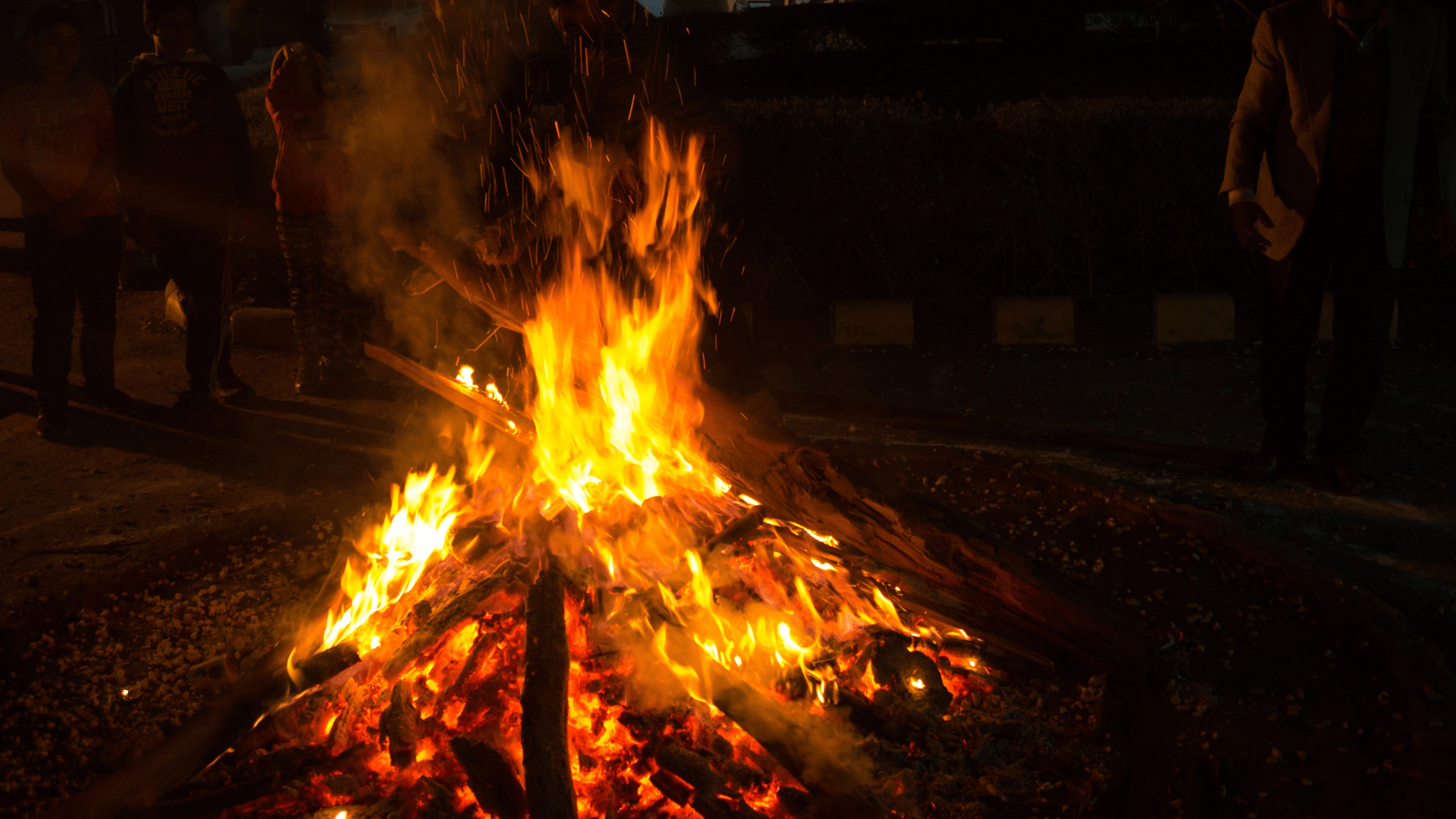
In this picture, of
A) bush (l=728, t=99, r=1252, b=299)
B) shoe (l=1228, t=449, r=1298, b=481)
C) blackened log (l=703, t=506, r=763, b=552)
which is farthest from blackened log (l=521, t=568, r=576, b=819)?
bush (l=728, t=99, r=1252, b=299)

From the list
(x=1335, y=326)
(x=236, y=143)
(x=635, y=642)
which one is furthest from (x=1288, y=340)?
(x=236, y=143)

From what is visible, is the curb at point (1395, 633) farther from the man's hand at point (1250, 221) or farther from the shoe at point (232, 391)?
the shoe at point (232, 391)

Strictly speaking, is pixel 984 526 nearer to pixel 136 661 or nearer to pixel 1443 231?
pixel 1443 231

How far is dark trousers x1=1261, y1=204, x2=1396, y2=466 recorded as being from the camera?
182 inches

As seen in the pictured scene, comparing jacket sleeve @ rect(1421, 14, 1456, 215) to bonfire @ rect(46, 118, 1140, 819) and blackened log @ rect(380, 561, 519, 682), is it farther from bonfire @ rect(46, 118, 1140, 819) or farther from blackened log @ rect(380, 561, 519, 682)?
blackened log @ rect(380, 561, 519, 682)

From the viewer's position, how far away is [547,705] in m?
2.73

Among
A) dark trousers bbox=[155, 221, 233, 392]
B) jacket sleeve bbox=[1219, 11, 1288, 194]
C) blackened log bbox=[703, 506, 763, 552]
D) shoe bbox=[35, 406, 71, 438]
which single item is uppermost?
jacket sleeve bbox=[1219, 11, 1288, 194]

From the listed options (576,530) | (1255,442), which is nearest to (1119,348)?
(1255,442)

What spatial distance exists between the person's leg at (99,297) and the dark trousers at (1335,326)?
254 inches

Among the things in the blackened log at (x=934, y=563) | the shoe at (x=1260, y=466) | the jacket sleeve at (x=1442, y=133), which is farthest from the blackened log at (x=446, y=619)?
the jacket sleeve at (x=1442, y=133)

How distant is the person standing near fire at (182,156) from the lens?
19.5 ft

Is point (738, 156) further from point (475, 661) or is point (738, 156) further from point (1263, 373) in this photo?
point (475, 661)

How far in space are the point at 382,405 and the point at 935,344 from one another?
393 cm

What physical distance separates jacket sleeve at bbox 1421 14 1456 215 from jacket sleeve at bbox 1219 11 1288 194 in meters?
0.61
